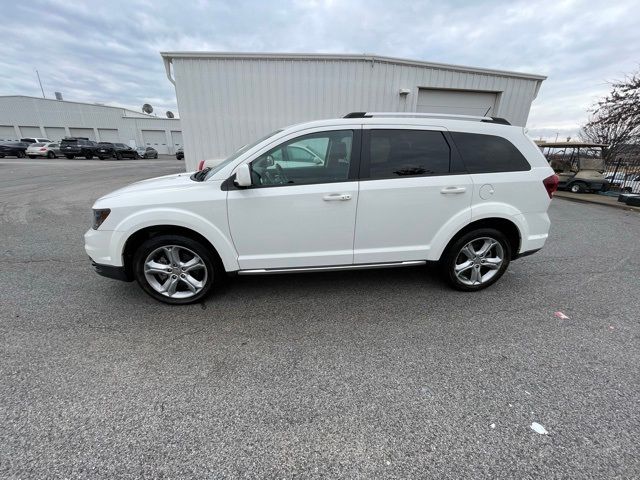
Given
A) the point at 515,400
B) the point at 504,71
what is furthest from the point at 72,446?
the point at 504,71

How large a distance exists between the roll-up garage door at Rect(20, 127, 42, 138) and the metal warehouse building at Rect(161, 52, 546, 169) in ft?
146

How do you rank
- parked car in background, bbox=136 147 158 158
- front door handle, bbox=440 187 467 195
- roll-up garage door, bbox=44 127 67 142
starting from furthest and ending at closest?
roll-up garage door, bbox=44 127 67 142 → parked car in background, bbox=136 147 158 158 → front door handle, bbox=440 187 467 195

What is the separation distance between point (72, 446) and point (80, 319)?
1.55m

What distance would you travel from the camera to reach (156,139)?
43.1m

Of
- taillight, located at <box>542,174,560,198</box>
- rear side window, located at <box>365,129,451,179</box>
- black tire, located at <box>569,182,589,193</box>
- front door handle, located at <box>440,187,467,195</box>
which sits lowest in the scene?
black tire, located at <box>569,182,589,193</box>

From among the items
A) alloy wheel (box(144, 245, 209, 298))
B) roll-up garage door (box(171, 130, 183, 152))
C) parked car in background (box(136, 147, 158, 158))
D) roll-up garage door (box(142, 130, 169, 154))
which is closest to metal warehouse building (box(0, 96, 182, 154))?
roll-up garage door (box(142, 130, 169, 154))

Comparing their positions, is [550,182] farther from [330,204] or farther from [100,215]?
[100,215]

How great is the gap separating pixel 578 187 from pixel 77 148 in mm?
37533

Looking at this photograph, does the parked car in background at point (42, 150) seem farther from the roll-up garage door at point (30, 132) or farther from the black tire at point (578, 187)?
the black tire at point (578, 187)

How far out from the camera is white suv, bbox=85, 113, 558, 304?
2812 mm

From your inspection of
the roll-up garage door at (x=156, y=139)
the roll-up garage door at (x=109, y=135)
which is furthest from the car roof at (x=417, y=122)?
the roll-up garage door at (x=109, y=135)

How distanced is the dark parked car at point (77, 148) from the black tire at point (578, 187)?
1454 inches

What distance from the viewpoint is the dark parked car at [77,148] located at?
91.2 ft

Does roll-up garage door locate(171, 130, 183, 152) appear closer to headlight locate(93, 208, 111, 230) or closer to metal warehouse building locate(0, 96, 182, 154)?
metal warehouse building locate(0, 96, 182, 154)
